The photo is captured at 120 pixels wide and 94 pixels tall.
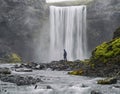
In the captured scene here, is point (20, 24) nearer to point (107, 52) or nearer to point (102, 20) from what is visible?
point (102, 20)

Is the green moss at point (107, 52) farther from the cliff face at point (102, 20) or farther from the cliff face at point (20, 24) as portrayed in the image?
the cliff face at point (102, 20)

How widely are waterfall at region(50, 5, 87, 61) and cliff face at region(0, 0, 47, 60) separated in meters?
7.79

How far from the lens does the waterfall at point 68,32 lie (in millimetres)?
131125

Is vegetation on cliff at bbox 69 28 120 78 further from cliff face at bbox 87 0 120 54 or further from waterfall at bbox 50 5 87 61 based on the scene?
waterfall at bbox 50 5 87 61

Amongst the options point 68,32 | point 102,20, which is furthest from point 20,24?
point 102,20

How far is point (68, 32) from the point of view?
133 m

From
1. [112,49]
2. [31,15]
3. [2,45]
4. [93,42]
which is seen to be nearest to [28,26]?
[31,15]

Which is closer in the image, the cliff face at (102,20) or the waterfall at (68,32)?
the cliff face at (102,20)

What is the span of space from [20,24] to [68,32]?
20.0m

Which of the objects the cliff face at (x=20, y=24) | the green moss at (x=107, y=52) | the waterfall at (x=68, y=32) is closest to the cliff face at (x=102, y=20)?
the waterfall at (x=68, y=32)

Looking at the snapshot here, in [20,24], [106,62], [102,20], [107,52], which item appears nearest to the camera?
[106,62]

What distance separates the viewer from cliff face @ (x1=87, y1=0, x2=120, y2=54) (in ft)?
408

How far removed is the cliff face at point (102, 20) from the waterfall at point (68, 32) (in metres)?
3.02

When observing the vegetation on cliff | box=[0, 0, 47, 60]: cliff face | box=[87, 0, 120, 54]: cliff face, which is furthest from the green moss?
box=[87, 0, 120, 54]: cliff face
